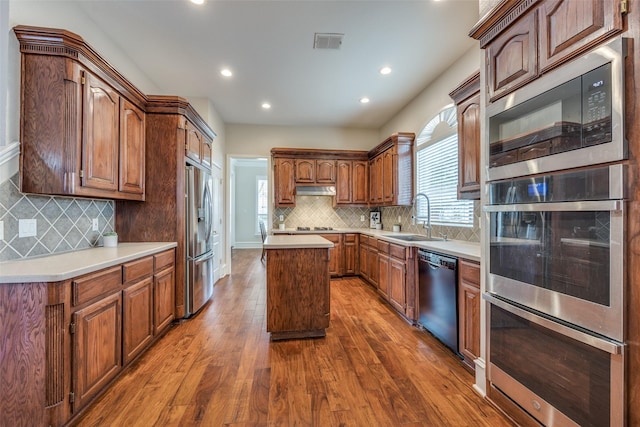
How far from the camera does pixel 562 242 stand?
1.27 metres

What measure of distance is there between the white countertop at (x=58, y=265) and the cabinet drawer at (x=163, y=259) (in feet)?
1.04

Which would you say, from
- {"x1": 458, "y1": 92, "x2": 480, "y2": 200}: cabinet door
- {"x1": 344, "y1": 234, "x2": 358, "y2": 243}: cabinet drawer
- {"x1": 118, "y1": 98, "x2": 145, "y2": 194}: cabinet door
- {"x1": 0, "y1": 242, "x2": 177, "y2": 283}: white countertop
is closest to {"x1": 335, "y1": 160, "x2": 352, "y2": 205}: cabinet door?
{"x1": 344, "y1": 234, "x2": 358, "y2": 243}: cabinet drawer

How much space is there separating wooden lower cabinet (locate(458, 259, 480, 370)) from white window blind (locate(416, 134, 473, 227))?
3.22 ft

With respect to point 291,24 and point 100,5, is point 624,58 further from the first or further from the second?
point 100,5

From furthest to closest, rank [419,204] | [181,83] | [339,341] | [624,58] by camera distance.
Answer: [419,204]
[181,83]
[339,341]
[624,58]

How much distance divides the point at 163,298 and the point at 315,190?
3285mm

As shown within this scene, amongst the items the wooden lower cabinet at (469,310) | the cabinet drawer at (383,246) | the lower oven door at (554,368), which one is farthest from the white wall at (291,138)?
Answer: the lower oven door at (554,368)

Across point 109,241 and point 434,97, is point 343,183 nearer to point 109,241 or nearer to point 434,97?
point 434,97

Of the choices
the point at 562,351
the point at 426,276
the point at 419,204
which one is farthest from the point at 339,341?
the point at 419,204

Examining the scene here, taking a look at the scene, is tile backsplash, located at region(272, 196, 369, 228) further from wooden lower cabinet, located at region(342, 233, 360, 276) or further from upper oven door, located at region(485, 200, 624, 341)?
upper oven door, located at region(485, 200, 624, 341)

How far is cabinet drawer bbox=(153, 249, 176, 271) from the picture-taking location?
2.52 meters

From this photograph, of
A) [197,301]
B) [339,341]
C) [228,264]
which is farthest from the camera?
[228,264]

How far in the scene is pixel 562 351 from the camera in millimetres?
1278

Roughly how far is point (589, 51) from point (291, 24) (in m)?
2.31
